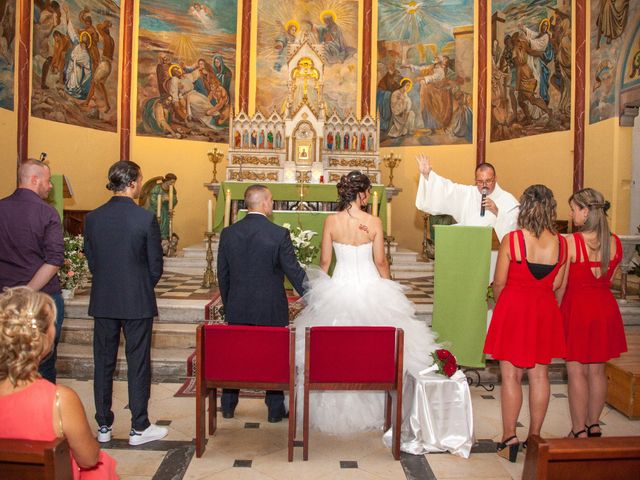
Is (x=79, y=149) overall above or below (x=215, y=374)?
above

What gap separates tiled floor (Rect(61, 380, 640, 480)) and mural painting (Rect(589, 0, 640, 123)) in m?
6.82

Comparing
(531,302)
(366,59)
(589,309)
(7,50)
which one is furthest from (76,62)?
(589,309)

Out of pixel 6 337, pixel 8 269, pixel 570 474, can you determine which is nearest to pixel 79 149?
pixel 8 269

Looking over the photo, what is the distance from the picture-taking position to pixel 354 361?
358cm

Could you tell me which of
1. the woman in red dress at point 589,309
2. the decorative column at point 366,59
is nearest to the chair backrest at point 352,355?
the woman in red dress at point 589,309

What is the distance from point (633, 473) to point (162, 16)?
13.9 meters

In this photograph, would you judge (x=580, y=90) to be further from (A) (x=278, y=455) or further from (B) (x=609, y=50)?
(A) (x=278, y=455)

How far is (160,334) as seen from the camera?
242 inches

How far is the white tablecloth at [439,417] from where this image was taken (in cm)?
385

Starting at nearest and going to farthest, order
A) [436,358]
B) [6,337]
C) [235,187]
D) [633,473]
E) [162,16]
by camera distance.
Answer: [633,473]
[6,337]
[436,358]
[235,187]
[162,16]

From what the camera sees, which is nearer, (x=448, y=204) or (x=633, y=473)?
(x=633, y=473)

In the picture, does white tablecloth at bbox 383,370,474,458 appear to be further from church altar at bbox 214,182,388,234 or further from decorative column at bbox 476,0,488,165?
decorative column at bbox 476,0,488,165

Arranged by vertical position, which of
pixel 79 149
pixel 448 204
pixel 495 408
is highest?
pixel 79 149

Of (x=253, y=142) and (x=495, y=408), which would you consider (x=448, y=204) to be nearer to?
(x=495, y=408)
